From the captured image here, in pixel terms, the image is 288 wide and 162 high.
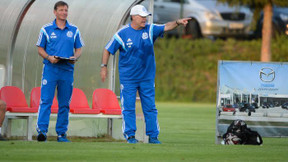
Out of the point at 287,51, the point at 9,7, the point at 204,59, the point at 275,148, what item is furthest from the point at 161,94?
the point at 275,148

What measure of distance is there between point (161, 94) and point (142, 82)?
1981cm

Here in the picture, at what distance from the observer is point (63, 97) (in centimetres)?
1125

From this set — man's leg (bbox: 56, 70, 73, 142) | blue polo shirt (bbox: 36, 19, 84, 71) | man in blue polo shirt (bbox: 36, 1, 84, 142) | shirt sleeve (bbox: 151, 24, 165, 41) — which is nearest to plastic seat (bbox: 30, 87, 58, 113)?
man's leg (bbox: 56, 70, 73, 142)

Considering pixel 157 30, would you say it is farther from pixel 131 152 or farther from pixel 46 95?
pixel 131 152

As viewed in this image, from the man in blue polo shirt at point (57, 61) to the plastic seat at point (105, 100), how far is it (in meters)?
1.69

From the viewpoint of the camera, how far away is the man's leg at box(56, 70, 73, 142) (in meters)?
11.2

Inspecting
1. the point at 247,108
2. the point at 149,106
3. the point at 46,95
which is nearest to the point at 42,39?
the point at 46,95

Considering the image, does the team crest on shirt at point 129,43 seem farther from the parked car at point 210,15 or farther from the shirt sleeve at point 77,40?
the parked car at point 210,15

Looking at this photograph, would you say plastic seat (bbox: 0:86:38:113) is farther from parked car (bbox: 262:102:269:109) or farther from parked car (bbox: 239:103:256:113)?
parked car (bbox: 262:102:269:109)

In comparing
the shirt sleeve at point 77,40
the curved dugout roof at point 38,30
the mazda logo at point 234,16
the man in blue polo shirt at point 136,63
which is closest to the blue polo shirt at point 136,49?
the man in blue polo shirt at point 136,63

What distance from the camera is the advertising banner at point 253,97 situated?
11734mm

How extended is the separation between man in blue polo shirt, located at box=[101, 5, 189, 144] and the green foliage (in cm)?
1945

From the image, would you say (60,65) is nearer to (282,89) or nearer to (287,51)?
(282,89)

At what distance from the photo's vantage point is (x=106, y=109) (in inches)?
500
